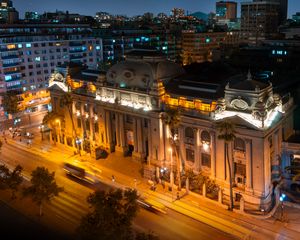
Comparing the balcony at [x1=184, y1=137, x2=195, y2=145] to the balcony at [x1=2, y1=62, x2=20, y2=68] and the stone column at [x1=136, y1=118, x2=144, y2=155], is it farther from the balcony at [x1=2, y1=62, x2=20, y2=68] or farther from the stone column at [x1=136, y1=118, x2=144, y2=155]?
the balcony at [x1=2, y1=62, x2=20, y2=68]

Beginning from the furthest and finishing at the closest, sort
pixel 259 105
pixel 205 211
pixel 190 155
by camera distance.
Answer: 1. pixel 190 155
2. pixel 205 211
3. pixel 259 105

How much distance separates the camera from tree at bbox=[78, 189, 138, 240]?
54.8 meters

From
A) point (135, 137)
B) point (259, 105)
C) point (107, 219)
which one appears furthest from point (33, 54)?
point (107, 219)

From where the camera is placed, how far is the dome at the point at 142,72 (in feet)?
311

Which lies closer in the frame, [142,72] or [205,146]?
[205,146]

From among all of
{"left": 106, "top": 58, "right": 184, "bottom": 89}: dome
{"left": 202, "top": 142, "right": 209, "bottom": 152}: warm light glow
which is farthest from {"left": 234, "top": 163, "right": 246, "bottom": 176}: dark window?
{"left": 106, "top": 58, "right": 184, "bottom": 89}: dome

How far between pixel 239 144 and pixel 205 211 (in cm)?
1513

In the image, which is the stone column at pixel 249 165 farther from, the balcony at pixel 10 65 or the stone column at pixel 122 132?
the balcony at pixel 10 65

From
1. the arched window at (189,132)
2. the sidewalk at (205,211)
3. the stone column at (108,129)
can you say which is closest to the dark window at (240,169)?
the sidewalk at (205,211)

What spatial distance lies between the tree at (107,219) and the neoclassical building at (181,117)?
89.9 ft

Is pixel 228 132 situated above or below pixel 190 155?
above

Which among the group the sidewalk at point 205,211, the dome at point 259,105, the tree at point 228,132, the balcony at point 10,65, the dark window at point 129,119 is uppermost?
the balcony at point 10,65

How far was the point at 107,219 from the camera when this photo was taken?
56.7 meters

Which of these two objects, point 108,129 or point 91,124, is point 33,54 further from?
point 108,129
